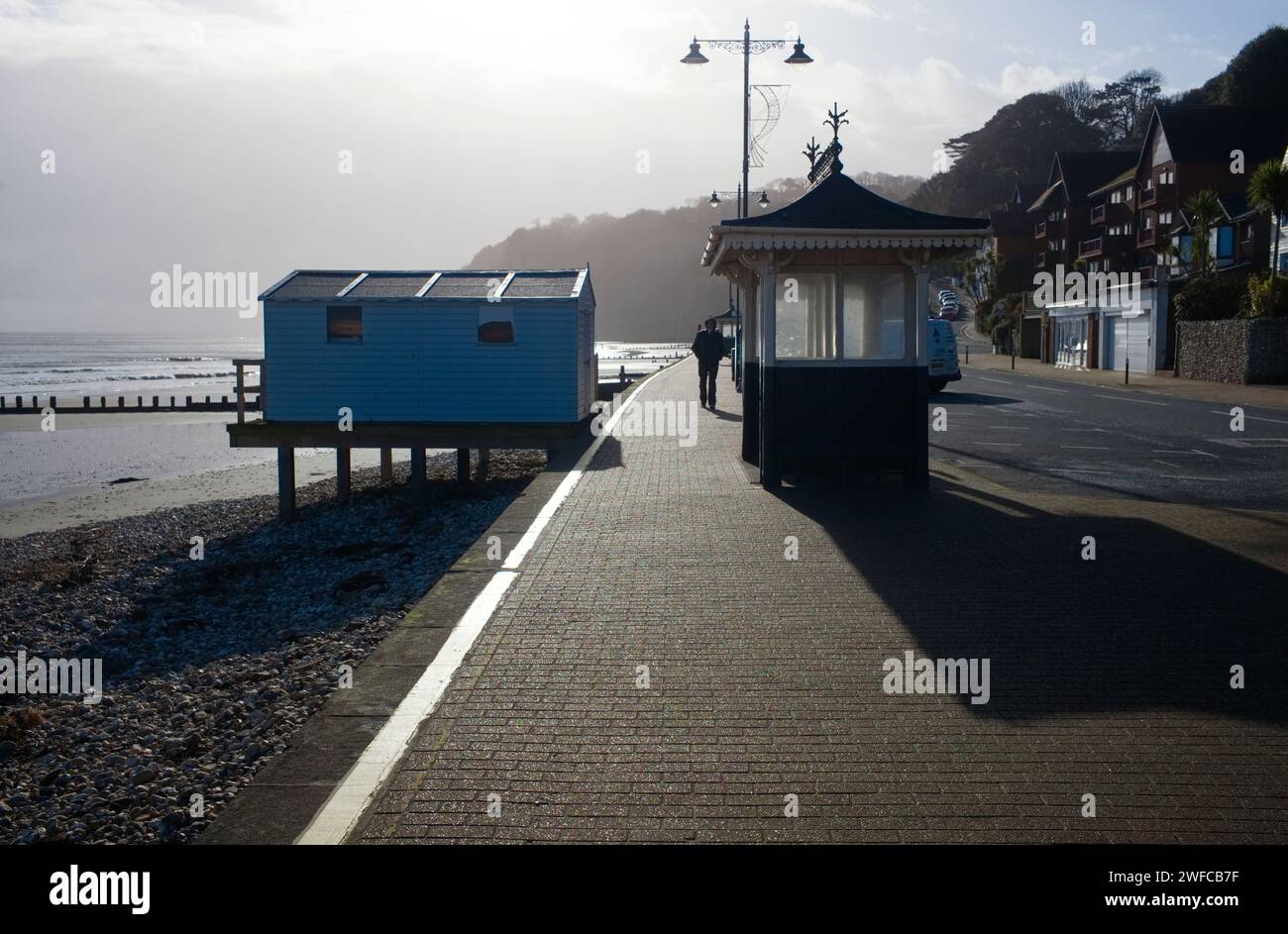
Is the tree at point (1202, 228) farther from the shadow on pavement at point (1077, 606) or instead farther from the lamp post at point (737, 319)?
the shadow on pavement at point (1077, 606)

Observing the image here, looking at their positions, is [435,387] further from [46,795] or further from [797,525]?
[46,795]

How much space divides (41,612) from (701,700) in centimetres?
1040

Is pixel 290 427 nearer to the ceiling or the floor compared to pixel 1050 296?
nearer to the floor

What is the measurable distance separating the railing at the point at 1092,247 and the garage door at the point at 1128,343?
2241 cm

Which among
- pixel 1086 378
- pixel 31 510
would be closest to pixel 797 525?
pixel 31 510

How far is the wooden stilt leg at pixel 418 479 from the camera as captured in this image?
22.2 m

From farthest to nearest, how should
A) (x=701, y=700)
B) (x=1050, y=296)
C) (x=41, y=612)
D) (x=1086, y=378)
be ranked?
(x=1050, y=296), (x=1086, y=378), (x=41, y=612), (x=701, y=700)

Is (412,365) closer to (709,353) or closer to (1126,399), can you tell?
(709,353)

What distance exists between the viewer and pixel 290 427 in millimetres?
21875

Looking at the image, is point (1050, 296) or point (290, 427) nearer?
point (290, 427)

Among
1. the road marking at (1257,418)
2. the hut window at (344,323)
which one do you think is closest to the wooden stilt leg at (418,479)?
the hut window at (344,323)

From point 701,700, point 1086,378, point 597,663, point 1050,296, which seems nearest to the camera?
point 701,700

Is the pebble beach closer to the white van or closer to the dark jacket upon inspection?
the dark jacket
